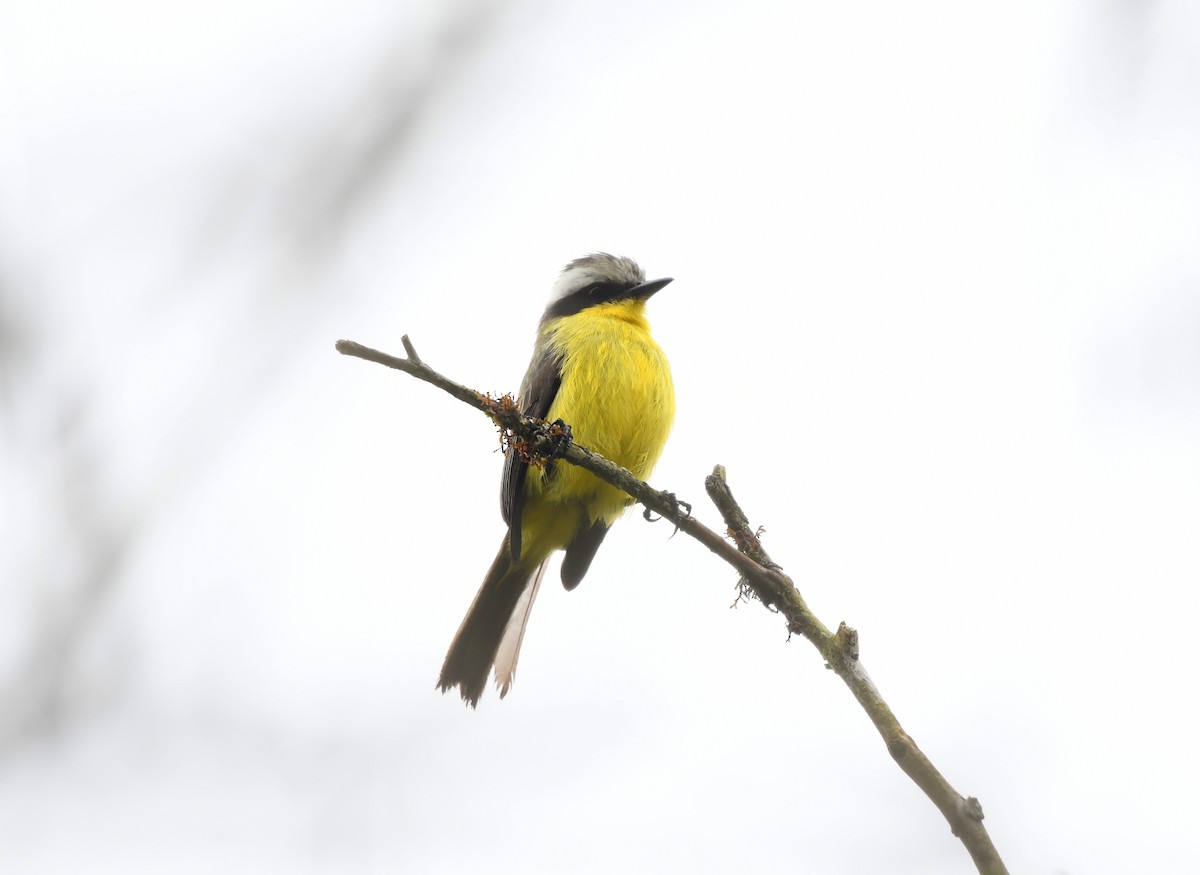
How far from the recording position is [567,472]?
5.39 m

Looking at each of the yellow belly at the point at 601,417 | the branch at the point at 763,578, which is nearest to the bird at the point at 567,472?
the yellow belly at the point at 601,417

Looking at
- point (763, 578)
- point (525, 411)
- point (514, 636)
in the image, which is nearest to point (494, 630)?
point (514, 636)

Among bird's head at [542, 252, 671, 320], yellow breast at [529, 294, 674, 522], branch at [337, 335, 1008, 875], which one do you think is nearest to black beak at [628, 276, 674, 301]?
bird's head at [542, 252, 671, 320]

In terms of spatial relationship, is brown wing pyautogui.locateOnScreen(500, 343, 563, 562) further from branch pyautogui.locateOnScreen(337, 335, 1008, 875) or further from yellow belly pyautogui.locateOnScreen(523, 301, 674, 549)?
branch pyautogui.locateOnScreen(337, 335, 1008, 875)

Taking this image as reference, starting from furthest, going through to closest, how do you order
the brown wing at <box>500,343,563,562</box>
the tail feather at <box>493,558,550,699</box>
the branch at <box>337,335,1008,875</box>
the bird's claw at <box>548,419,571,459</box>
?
the tail feather at <box>493,558,550,699</box>, the brown wing at <box>500,343,563,562</box>, the bird's claw at <box>548,419,571,459</box>, the branch at <box>337,335,1008,875</box>

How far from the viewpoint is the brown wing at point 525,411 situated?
536 cm

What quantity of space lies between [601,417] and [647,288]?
50.2 inches

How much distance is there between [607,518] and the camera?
5805 mm

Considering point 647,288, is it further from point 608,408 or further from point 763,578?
point 763,578

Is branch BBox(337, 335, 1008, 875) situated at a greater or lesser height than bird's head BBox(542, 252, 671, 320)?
lesser

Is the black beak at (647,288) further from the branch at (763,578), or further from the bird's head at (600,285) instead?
the branch at (763,578)

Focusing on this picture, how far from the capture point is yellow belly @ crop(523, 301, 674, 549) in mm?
5430

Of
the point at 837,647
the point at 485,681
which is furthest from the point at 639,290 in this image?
the point at 837,647

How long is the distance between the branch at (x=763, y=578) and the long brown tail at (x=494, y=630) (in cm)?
189
